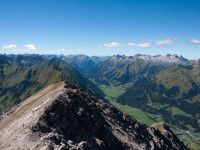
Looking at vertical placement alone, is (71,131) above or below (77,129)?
above

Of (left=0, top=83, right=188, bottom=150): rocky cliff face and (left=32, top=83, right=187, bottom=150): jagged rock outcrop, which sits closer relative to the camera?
(left=0, top=83, right=188, bottom=150): rocky cliff face

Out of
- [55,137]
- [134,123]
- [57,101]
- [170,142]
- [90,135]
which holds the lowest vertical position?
[170,142]

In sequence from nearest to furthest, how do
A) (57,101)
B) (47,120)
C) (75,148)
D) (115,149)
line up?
(75,148) < (47,120) < (57,101) < (115,149)

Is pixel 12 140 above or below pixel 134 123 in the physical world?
above

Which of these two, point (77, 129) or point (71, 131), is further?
point (77, 129)

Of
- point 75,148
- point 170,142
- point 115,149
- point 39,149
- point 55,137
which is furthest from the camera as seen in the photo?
point 170,142

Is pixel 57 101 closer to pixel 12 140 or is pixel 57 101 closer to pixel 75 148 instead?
pixel 12 140

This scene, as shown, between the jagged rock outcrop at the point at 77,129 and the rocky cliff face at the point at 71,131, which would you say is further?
the jagged rock outcrop at the point at 77,129

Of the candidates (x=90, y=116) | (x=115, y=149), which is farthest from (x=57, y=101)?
(x=115, y=149)

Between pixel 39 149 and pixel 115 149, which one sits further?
pixel 115 149

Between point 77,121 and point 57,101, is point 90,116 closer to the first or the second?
point 77,121
